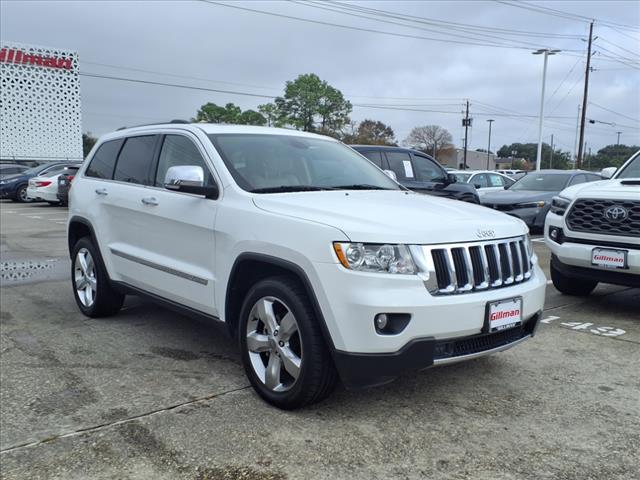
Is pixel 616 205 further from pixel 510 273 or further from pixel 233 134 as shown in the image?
pixel 233 134

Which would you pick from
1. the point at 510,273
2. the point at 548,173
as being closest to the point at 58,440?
the point at 510,273

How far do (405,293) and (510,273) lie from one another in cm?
91

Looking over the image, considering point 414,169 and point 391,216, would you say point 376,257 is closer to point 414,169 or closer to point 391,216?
point 391,216

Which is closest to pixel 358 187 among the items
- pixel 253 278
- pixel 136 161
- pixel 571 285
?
pixel 253 278

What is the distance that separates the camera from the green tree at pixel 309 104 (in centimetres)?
7000

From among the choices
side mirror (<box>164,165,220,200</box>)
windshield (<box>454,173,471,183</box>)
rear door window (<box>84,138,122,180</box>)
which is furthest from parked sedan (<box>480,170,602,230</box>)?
side mirror (<box>164,165,220,200</box>)

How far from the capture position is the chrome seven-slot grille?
10.5 ft

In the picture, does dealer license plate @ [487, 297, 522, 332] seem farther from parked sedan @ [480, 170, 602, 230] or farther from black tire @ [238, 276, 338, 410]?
parked sedan @ [480, 170, 602, 230]

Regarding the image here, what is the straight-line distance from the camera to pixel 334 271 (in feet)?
10.2

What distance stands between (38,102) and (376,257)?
55044mm

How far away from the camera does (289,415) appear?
347cm

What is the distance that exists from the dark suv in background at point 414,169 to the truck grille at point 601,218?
13.6 feet

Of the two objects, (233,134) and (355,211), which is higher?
(233,134)

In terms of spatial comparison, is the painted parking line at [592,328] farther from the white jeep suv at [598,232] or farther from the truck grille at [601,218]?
the truck grille at [601,218]
